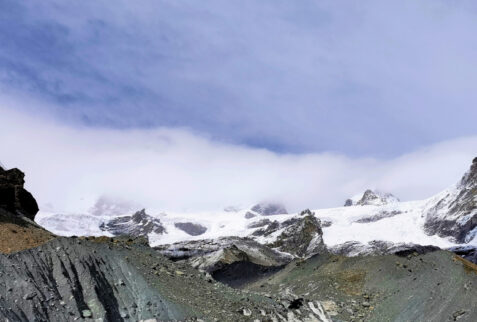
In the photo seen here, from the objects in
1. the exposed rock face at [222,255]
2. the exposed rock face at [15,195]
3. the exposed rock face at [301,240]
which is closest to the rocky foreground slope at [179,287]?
the exposed rock face at [15,195]

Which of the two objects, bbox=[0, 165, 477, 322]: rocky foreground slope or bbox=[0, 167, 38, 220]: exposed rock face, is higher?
bbox=[0, 167, 38, 220]: exposed rock face

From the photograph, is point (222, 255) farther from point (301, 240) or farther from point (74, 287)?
point (301, 240)

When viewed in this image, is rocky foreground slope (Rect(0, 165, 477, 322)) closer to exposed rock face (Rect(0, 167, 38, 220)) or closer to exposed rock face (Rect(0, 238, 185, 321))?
exposed rock face (Rect(0, 238, 185, 321))

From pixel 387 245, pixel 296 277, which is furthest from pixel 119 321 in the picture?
pixel 387 245

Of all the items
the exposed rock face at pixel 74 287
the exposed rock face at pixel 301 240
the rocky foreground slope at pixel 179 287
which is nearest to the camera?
the exposed rock face at pixel 74 287

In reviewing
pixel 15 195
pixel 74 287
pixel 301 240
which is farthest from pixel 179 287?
pixel 301 240

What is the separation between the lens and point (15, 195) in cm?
5153

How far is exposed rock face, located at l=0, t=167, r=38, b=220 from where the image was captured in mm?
48344

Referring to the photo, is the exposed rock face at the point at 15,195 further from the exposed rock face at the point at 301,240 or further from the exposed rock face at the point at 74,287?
the exposed rock face at the point at 301,240

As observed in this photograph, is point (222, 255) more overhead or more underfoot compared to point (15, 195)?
more underfoot

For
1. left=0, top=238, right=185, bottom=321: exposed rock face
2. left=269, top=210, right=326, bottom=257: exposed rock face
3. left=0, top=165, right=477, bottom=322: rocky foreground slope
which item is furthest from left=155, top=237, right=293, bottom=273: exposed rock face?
left=0, top=238, right=185, bottom=321: exposed rock face

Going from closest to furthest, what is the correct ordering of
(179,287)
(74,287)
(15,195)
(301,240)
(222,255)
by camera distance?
(74,287), (179,287), (15,195), (222,255), (301,240)

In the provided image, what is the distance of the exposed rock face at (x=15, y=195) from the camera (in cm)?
4834

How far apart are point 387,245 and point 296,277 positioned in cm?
11096
